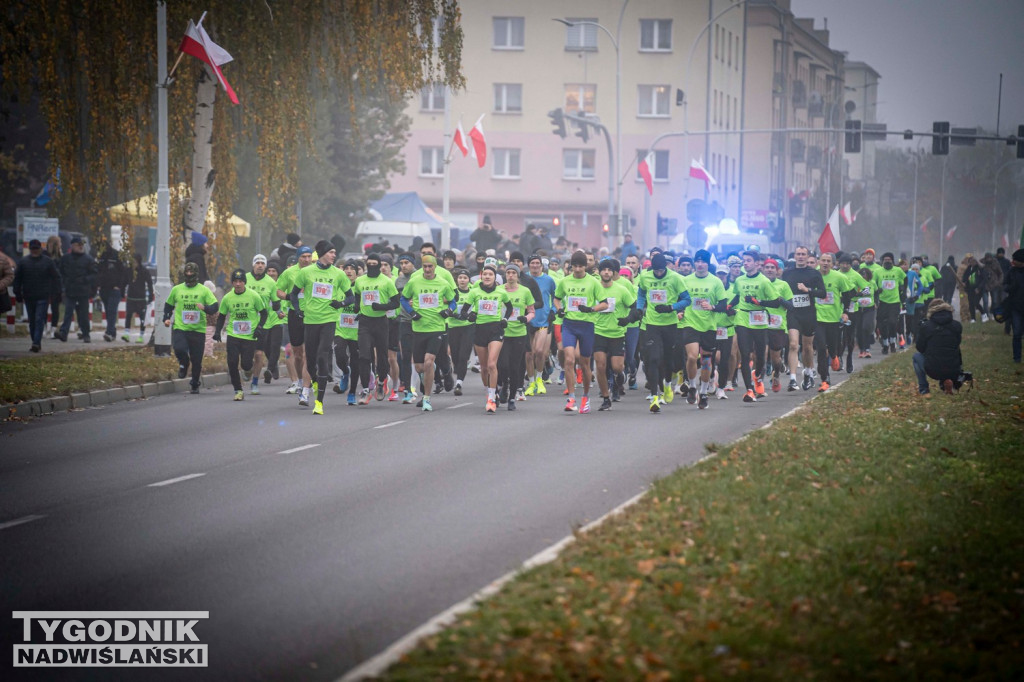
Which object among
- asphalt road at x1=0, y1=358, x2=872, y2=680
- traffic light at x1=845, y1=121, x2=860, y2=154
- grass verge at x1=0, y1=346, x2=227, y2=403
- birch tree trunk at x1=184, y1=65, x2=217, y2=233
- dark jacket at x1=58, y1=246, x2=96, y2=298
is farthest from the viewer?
traffic light at x1=845, y1=121, x2=860, y2=154

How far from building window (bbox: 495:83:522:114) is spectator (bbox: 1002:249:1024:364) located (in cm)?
5123

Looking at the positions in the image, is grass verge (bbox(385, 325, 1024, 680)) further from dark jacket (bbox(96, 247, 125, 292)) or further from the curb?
dark jacket (bbox(96, 247, 125, 292))

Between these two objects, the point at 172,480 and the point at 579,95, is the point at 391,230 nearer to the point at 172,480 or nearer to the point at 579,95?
the point at 579,95

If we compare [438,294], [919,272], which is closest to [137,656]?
[438,294]

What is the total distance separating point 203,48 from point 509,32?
53939mm

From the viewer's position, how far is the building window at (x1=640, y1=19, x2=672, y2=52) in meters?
73.4

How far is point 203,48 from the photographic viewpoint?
20953 mm

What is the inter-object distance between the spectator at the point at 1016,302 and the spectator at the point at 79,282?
17243 millimetres

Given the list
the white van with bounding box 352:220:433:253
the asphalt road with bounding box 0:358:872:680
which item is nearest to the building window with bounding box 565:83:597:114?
the white van with bounding box 352:220:433:253

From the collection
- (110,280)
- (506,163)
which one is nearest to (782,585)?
(110,280)

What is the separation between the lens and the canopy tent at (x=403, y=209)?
5084 centimetres

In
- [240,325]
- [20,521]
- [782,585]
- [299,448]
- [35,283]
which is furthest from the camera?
[35,283]

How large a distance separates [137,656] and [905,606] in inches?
148

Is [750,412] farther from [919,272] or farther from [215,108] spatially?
[919,272]
